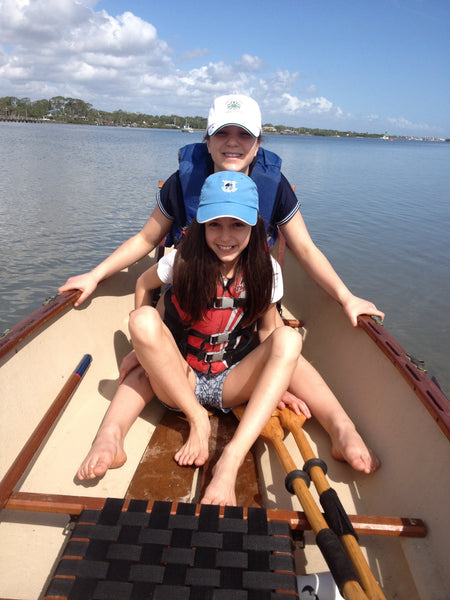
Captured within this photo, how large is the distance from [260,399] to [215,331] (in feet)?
1.48

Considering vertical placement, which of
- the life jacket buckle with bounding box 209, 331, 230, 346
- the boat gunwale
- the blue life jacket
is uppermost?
the blue life jacket

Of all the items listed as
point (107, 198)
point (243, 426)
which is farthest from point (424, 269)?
point (107, 198)

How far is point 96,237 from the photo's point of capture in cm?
920

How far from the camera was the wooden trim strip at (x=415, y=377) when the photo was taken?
156cm

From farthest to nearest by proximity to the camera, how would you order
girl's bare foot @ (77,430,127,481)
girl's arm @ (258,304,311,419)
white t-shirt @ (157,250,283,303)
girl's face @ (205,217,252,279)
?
1. girl's arm @ (258,304,311,419)
2. white t-shirt @ (157,250,283,303)
3. girl's face @ (205,217,252,279)
4. girl's bare foot @ (77,430,127,481)

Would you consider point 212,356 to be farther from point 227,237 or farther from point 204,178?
point 204,178

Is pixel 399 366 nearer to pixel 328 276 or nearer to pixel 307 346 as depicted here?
pixel 328 276

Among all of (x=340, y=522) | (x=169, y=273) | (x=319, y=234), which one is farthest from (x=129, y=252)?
(x=319, y=234)

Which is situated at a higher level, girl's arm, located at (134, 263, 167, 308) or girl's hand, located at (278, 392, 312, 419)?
girl's arm, located at (134, 263, 167, 308)

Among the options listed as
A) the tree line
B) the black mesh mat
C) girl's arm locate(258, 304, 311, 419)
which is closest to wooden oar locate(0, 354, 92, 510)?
the black mesh mat

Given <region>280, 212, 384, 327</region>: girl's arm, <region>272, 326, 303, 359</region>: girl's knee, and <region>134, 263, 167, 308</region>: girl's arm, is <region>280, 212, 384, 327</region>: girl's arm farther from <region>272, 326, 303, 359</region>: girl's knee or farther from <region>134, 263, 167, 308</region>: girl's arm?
<region>134, 263, 167, 308</region>: girl's arm

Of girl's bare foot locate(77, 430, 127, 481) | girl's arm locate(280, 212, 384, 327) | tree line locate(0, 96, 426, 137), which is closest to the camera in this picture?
girl's bare foot locate(77, 430, 127, 481)

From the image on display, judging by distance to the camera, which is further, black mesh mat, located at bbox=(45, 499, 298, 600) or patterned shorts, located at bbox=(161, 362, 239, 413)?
patterned shorts, located at bbox=(161, 362, 239, 413)

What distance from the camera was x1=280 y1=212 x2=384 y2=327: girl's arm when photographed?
2336 millimetres
